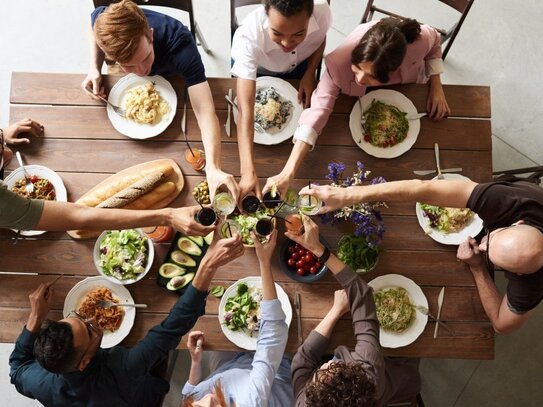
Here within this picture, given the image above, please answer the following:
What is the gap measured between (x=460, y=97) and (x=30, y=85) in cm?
230

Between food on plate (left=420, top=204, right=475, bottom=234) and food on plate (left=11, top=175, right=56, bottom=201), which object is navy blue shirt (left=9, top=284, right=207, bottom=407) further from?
food on plate (left=420, top=204, right=475, bottom=234)

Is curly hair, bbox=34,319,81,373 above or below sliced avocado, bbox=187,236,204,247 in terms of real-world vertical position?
below

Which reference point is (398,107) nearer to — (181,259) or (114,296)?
(181,259)

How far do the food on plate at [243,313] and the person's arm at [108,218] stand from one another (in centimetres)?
38

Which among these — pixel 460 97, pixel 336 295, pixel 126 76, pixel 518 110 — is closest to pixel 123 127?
pixel 126 76

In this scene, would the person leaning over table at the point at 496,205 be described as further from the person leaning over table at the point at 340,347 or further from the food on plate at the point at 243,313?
the food on plate at the point at 243,313

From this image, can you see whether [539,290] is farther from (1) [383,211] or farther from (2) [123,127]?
(2) [123,127]

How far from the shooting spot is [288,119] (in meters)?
2.37

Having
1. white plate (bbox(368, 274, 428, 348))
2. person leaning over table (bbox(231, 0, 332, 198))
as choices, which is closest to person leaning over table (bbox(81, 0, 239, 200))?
person leaning over table (bbox(231, 0, 332, 198))

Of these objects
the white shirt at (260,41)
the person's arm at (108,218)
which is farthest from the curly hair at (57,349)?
the white shirt at (260,41)

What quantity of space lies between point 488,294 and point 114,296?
5.96 ft

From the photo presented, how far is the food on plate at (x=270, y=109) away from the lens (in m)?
2.34

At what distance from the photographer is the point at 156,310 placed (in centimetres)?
224

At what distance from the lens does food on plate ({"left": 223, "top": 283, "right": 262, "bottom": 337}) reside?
2170mm
